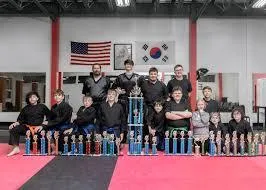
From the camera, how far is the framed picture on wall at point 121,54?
11.6m

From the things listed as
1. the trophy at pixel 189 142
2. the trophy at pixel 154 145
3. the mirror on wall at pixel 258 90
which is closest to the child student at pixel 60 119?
the trophy at pixel 154 145

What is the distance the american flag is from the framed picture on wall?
9.5 inches

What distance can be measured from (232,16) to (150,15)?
9.25 ft

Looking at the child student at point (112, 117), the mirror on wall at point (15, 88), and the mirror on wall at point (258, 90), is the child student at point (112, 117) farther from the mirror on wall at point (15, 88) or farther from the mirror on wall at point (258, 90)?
the mirror on wall at point (258, 90)

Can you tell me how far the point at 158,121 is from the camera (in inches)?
261

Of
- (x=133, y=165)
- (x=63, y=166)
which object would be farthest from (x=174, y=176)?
(x=63, y=166)

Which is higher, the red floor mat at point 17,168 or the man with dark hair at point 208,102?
the man with dark hair at point 208,102

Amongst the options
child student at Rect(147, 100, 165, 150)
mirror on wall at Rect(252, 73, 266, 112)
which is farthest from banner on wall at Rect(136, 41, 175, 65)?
child student at Rect(147, 100, 165, 150)

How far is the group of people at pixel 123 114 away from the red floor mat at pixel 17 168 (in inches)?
18.8

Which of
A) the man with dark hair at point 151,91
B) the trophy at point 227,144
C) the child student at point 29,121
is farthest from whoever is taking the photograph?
the man with dark hair at point 151,91

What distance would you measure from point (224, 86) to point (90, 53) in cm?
479

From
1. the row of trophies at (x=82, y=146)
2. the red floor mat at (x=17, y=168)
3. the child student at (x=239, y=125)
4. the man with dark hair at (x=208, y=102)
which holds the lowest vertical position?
the red floor mat at (x=17, y=168)

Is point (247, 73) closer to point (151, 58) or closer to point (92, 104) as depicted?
point (151, 58)

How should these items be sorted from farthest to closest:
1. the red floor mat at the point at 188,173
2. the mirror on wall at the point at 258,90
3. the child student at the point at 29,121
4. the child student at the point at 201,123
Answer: the mirror on wall at the point at 258,90, the child student at the point at 29,121, the child student at the point at 201,123, the red floor mat at the point at 188,173
